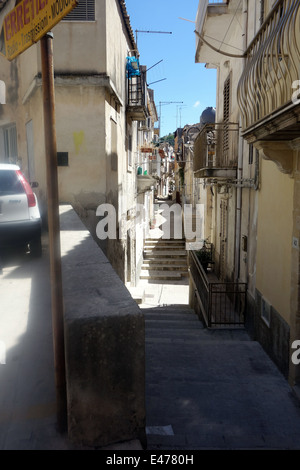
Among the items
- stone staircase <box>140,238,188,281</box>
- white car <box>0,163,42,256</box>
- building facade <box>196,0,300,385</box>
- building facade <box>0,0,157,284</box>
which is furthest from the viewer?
stone staircase <box>140,238,188,281</box>

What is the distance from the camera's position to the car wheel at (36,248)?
22.7 feet

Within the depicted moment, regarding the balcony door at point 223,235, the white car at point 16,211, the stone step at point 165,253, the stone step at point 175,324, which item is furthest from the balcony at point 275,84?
the stone step at point 165,253

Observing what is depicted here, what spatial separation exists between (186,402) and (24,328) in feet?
7.38

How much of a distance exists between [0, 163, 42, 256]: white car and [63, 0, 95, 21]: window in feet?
14.9

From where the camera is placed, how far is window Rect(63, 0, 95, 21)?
29.5 feet

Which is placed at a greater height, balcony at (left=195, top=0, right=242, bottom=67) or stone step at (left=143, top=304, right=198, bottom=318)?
balcony at (left=195, top=0, right=242, bottom=67)

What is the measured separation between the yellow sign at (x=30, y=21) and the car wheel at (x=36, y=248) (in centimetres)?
435

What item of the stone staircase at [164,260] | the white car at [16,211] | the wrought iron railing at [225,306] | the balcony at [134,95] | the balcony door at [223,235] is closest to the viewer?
the white car at [16,211]

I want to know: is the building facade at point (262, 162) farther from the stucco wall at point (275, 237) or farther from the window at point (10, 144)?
the window at point (10, 144)

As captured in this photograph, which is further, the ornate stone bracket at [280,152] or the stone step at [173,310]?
the stone step at [173,310]

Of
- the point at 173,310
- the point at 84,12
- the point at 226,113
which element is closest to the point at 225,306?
the point at 173,310

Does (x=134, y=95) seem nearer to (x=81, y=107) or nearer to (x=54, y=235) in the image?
(x=81, y=107)

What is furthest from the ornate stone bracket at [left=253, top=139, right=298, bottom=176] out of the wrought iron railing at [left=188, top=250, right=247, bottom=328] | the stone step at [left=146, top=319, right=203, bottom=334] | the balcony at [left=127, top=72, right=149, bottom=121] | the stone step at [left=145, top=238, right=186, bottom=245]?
the stone step at [left=145, top=238, right=186, bottom=245]

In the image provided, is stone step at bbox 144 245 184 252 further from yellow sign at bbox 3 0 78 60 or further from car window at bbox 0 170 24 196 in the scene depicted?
yellow sign at bbox 3 0 78 60
